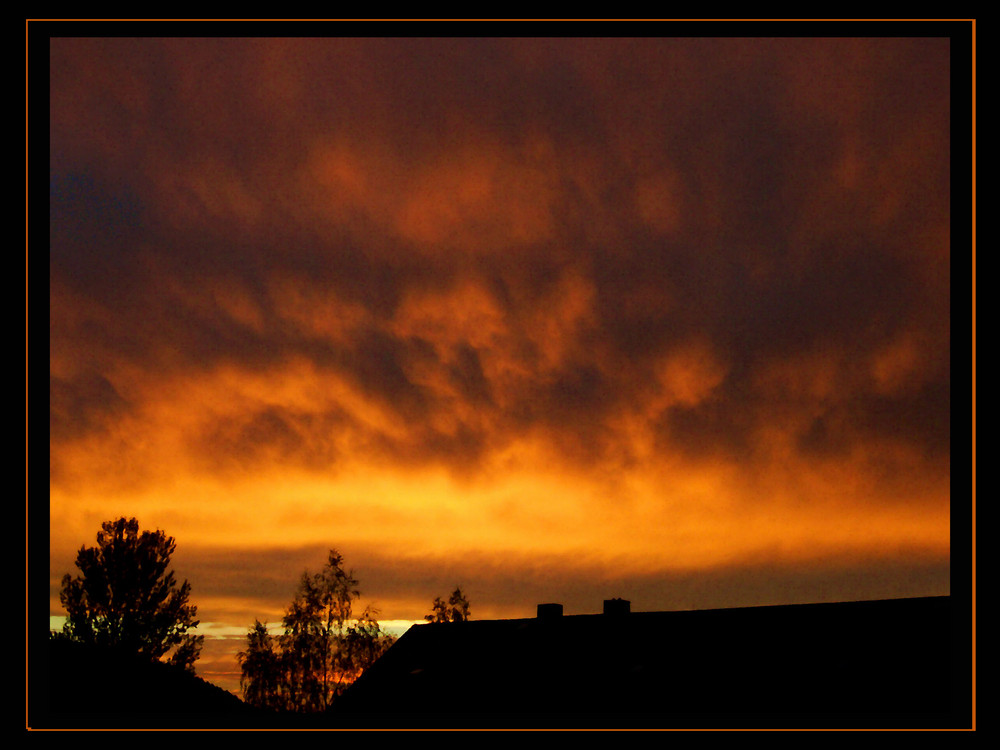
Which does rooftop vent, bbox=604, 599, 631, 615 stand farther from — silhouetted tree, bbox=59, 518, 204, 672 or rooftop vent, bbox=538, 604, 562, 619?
silhouetted tree, bbox=59, 518, 204, 672

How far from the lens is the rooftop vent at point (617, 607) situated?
33594 millimetres

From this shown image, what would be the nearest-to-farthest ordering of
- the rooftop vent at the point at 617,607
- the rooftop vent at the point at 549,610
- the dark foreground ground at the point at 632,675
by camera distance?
the dark foreground ground at the point at 632,675 → the rooftop vent at the point at 617,607 → the rooftop vent at the point at 549,610

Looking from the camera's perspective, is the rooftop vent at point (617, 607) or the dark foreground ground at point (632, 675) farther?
the rooftop vent at point (617, 607)

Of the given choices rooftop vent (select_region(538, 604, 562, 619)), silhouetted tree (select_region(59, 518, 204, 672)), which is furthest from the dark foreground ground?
silhouetted tree (select_region(59, 518, 204, 672))

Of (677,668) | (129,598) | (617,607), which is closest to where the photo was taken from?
(677,668)

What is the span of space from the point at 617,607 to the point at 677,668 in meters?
5.68

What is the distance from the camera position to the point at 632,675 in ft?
94.1

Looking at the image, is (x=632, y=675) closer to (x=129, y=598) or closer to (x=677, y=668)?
(x=677, y=668)

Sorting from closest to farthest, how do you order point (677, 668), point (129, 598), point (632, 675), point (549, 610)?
point (677, 668) < point (632, 675) < point (549, 610) < point (129, 598)

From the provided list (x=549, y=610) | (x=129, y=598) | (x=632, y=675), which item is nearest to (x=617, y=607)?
(x=549, y=610)

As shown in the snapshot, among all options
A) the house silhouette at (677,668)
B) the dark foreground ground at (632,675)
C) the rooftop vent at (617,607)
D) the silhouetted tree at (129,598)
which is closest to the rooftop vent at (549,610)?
the house silhouette at (677,668)

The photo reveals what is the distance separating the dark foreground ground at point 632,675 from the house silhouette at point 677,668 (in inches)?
1.9

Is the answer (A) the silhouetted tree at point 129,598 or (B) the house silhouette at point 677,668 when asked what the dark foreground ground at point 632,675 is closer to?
(B) the house silhouette at point 677,668
